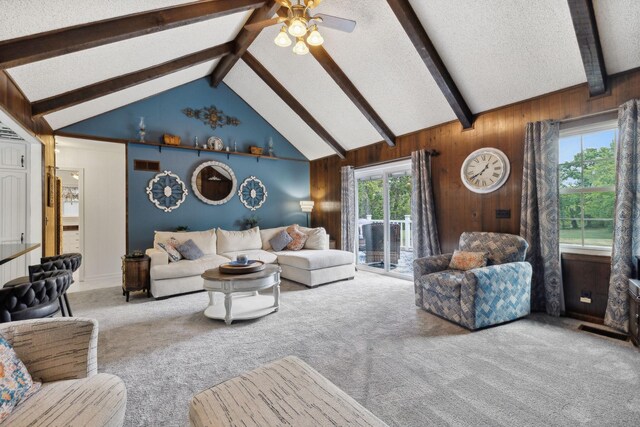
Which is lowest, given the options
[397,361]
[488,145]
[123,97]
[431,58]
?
[397,361]

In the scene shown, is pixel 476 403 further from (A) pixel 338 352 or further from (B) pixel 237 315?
(B) pixel 237 315

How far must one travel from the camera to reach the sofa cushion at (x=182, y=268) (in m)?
4.06

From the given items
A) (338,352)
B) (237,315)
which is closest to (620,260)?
(338,352)

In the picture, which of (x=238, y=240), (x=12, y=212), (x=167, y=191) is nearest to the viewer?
(x=12, y=212)

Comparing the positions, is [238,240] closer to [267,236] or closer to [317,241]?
[267,236]

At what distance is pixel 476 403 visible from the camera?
1.85 m

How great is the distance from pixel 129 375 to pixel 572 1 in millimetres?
4595

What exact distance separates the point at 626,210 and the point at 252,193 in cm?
557

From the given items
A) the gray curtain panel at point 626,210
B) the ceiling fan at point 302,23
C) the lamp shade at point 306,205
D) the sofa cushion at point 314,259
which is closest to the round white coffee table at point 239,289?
the sofa cushion at point 314,259

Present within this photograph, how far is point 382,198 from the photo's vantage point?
18.9 ft

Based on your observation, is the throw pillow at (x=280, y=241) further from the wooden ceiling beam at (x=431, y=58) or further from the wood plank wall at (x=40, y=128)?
the wooden ceiling beam at (x=431, y=58)

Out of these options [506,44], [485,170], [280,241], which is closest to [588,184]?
[485,170]

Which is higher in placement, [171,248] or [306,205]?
[306,205]

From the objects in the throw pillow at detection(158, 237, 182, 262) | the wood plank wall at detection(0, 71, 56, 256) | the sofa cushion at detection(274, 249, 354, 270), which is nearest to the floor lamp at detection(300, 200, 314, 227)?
the sofa cushion at detection(274, 249, 354, 270)
